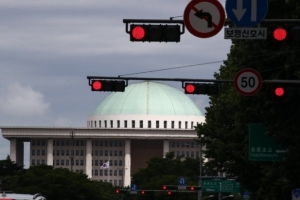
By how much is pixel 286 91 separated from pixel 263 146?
18931 mm

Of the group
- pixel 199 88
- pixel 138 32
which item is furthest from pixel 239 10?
pixel 199 88

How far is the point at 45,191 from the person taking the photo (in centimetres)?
12625

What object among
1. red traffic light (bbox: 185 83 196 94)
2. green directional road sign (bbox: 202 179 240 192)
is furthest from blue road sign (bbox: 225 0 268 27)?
green directional road sign (bbox: 202 179 240 192)

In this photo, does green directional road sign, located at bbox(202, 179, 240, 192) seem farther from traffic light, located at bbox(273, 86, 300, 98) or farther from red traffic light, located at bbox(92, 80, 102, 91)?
traffic light, located at bbox(273, 86, 300, 98)

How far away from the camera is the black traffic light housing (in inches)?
1016

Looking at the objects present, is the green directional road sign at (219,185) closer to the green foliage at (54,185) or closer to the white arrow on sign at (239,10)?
the green foliage at (54,185)

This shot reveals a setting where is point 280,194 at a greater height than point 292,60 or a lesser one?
lesser

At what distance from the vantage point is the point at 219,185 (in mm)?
91438

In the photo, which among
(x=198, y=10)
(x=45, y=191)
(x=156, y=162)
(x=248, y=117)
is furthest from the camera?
(x=156, y=162)

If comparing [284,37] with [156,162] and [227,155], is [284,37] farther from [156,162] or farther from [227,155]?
[156,162]

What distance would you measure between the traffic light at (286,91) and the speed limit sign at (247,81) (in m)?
0.50

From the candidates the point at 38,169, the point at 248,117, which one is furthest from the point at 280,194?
→ the point at 38,169

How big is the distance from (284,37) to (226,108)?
46.8 meters

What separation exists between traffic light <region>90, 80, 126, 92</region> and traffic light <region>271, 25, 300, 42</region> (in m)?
9.12
